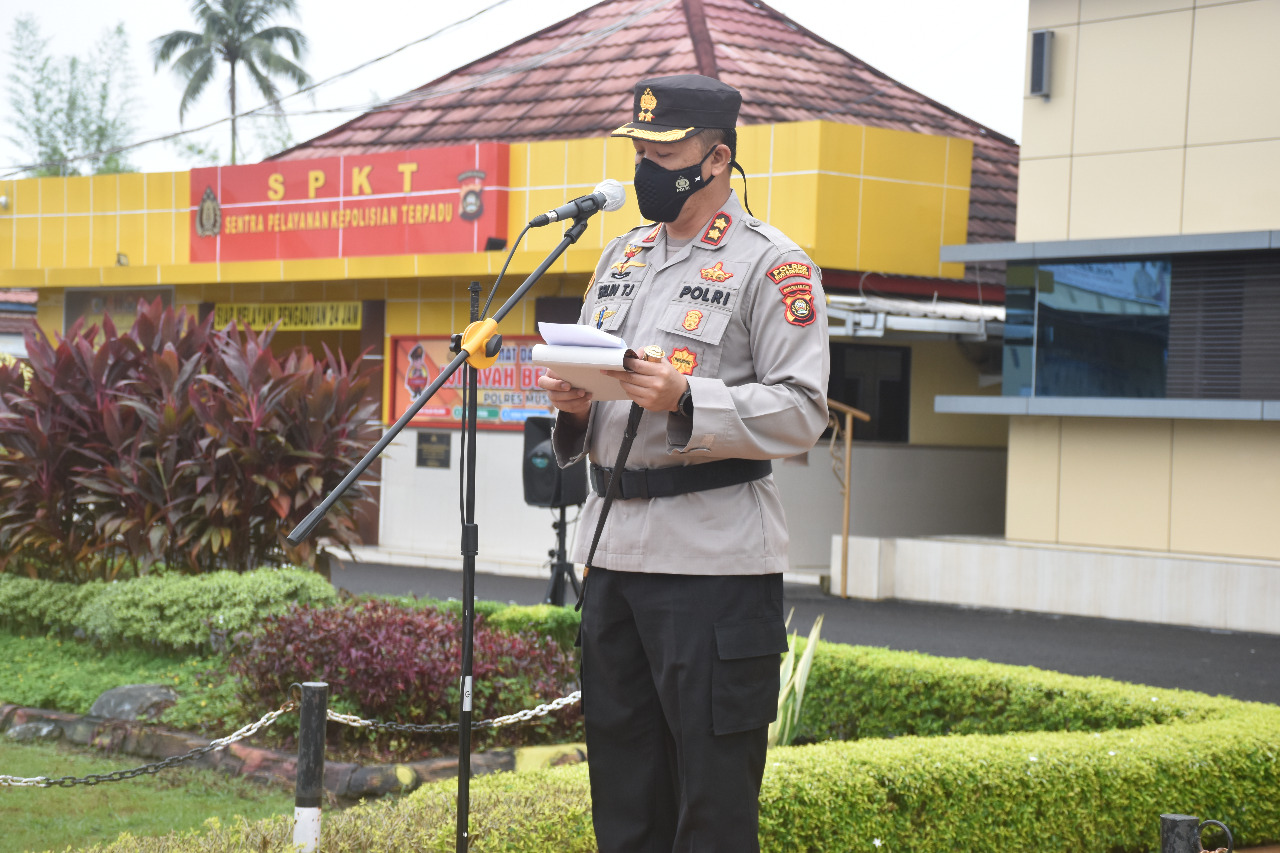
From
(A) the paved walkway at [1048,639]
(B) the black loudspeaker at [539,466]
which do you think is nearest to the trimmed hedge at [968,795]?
(A) the paved walkway at [1048,639]

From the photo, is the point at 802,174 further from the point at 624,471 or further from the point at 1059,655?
the point at 624,471

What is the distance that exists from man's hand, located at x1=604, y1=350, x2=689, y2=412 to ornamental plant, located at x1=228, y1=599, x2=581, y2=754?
3.76 meters

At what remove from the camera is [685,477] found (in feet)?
9.78

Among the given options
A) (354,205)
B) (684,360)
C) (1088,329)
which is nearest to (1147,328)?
(1088,329)

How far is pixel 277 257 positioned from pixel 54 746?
11.0 meters

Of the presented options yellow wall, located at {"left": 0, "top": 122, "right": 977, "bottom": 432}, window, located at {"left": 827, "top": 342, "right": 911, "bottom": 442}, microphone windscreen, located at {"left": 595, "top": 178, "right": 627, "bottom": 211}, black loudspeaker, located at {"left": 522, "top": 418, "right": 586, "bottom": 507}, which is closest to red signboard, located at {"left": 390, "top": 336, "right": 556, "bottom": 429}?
yellow wall, located at {"left": 0, "top": 122, "right": 977, "bottom": 432}

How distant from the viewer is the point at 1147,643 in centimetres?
1098

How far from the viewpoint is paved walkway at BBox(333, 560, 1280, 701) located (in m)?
9.55

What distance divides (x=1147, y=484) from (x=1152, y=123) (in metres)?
3.30

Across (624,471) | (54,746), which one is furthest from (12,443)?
(624,471)

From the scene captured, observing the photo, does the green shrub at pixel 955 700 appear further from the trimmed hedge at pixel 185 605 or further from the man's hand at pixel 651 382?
the man's hand at pixel 651 382

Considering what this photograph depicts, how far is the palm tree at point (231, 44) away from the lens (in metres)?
40.5

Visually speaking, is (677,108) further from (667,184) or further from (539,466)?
(539,466)

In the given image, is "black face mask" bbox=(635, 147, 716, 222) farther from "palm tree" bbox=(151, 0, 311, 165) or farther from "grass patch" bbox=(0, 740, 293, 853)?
"palm tree" bbox=(151, 0, 311, 165)
